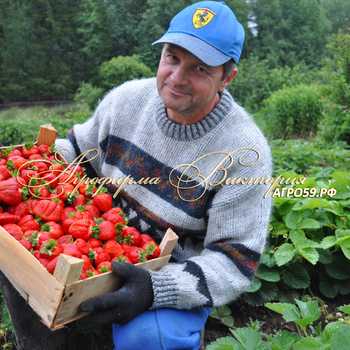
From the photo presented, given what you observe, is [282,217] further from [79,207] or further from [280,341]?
[79,207]

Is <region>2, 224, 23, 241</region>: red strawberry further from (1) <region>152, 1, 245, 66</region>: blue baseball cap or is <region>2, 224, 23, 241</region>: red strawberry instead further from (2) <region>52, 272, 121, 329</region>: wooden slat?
(1) <region>152, 1, 245, 66</region>: blue baseball cap

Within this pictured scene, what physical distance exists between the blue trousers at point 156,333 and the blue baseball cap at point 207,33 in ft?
3.69

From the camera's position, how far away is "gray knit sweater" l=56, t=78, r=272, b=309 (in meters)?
1.79

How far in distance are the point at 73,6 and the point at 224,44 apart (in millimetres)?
13132

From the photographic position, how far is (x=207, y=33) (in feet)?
5.88

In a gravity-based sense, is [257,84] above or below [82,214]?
below

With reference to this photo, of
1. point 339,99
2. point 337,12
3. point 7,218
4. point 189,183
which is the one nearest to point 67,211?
point 7,218

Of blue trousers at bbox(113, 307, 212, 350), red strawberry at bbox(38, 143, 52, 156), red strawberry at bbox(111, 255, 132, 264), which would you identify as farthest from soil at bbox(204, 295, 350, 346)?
red strawberry at bbox(38, 143, 52, 156)

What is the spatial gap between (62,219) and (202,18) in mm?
1112

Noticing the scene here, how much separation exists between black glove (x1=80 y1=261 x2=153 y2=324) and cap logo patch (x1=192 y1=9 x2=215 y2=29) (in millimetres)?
1111

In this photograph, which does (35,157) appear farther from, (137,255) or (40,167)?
(137,255)

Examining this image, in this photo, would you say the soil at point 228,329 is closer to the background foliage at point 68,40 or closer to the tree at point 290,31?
the background foliage at point 68,40

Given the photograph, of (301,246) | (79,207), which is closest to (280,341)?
(301,246)

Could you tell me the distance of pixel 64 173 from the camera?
1.98m
